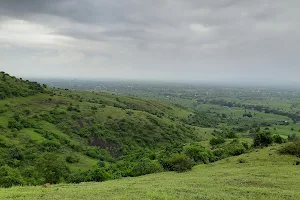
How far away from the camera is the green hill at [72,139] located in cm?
4291

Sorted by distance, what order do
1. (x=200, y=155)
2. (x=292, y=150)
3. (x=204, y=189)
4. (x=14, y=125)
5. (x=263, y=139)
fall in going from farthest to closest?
(x=14, y=125) < (x=263, y=139) < (x=200, y=155) < (x=292, y=150) < (x=204, y=189)

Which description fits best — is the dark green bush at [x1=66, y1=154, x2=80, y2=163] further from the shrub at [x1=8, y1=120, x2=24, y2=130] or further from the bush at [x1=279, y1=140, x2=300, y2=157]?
the bush at [x1=279, y1=140, x2=300, y2=157]

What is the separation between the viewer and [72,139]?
73250mm

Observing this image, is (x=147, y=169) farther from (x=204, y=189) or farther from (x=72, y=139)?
(x=72, y=139)

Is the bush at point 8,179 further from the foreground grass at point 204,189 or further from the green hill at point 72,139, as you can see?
the foreground grass at point 204,189

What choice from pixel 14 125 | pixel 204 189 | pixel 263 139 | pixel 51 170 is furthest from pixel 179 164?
pixel 14 125

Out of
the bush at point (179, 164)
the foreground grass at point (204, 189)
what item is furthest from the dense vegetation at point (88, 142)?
the foreground grass at point (204, 189)

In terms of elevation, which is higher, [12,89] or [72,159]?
[12,89]

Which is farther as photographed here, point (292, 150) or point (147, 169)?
point (147, 169)

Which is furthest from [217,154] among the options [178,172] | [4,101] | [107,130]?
[4,101]

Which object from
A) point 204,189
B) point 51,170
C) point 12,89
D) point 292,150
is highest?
point 12,89

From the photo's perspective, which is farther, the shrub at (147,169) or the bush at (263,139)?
the bush at (263,139)

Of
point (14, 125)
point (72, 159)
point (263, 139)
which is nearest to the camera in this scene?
point (263, 139)

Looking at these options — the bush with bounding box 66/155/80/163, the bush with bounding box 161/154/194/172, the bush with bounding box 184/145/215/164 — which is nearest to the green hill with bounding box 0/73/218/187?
the bush with bounding box 66/155/80/163
